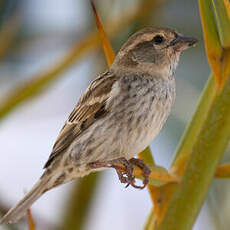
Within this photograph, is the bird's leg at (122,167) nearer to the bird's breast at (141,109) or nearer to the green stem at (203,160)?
the bird's breast at (141,109)

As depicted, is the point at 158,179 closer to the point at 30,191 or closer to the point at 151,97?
the point at 151,97

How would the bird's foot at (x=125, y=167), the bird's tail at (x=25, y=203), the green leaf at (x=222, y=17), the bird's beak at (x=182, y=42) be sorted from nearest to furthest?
1. the green leaf at (x=222, y=17)
2. the bird's foot at (x=125, y=167)
3. the bird's tail at (x=25, y=203)
4. the bird's beak at (x=182, y=42)

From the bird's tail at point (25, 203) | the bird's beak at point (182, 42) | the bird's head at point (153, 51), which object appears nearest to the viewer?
the bird's tail at point (25, 203)

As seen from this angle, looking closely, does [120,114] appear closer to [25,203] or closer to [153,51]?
[153,51]

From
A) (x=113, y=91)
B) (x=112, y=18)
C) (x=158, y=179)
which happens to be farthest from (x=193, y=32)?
(x=158, y=179)

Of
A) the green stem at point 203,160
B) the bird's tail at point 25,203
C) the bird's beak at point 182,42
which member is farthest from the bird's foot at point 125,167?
the bird's beak at point 182,42

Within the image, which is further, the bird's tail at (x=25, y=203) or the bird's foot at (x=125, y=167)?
the bird's tail at (x=25, y=203)

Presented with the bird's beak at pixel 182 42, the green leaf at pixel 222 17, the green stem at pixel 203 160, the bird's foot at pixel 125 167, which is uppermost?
the green leaf at pixel 222 17
